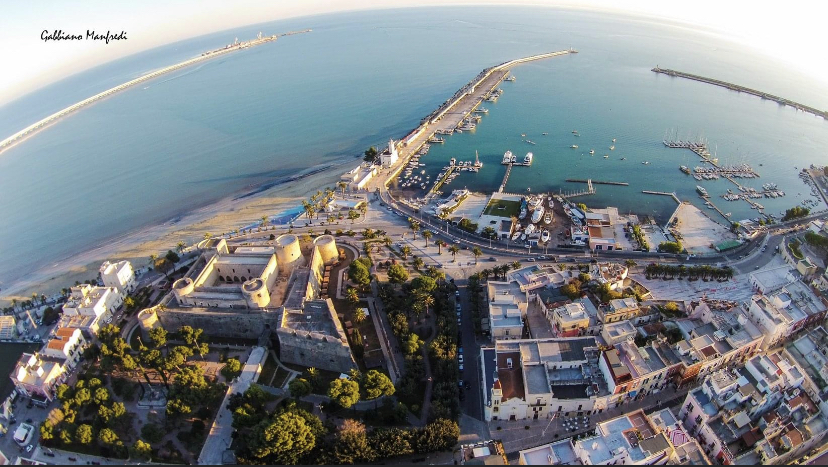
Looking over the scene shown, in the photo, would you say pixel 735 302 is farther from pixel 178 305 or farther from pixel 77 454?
pixel 77 454

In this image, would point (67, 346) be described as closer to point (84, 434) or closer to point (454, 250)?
point (84, 434)

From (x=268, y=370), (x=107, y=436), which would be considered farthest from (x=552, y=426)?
(x=107, y=436)

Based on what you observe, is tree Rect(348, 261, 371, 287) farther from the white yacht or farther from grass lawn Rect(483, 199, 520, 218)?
the white yacht

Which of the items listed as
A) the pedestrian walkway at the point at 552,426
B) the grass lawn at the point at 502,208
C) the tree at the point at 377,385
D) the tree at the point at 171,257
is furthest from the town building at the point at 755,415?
the tree at the point at 171,257

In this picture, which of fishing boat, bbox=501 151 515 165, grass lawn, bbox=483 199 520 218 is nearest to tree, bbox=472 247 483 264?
grass lawn, bbox=483 199 520 218

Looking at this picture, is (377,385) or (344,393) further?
(377,385)

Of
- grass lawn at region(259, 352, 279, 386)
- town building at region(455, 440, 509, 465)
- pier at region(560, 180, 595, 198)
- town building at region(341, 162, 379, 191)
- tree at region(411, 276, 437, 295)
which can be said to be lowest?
grass lawn at region(259, 352, 279, 386)
